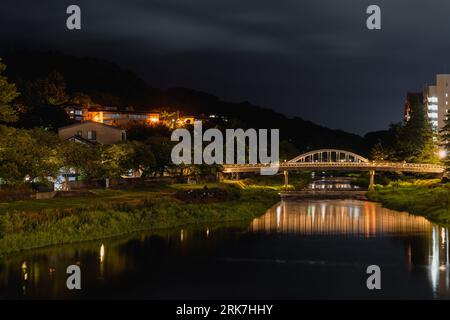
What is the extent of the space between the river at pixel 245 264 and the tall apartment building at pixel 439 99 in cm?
9133

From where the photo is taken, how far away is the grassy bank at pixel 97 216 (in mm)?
31156

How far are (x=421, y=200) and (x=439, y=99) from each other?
255 ft

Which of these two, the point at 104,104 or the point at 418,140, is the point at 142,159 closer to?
the point at 418,140

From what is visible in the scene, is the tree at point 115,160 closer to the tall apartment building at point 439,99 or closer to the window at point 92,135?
the window at point 92,135

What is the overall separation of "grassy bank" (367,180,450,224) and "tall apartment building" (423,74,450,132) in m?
58.4

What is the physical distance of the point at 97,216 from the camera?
121 ft

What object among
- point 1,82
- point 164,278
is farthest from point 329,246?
point 1,82

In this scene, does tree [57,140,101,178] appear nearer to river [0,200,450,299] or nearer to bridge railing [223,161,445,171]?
river [0,200,450,299]

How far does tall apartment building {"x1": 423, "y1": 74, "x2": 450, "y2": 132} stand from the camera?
127 metres

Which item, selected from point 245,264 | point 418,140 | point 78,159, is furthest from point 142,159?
point 418,140

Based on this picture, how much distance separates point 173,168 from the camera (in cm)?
7350

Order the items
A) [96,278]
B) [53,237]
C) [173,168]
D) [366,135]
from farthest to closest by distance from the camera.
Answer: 1. [366,135]
2. [173,168]
3. [53,237]
4. [96,278]

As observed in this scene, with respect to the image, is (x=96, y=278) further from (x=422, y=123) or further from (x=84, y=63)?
(x=84, y=63)
